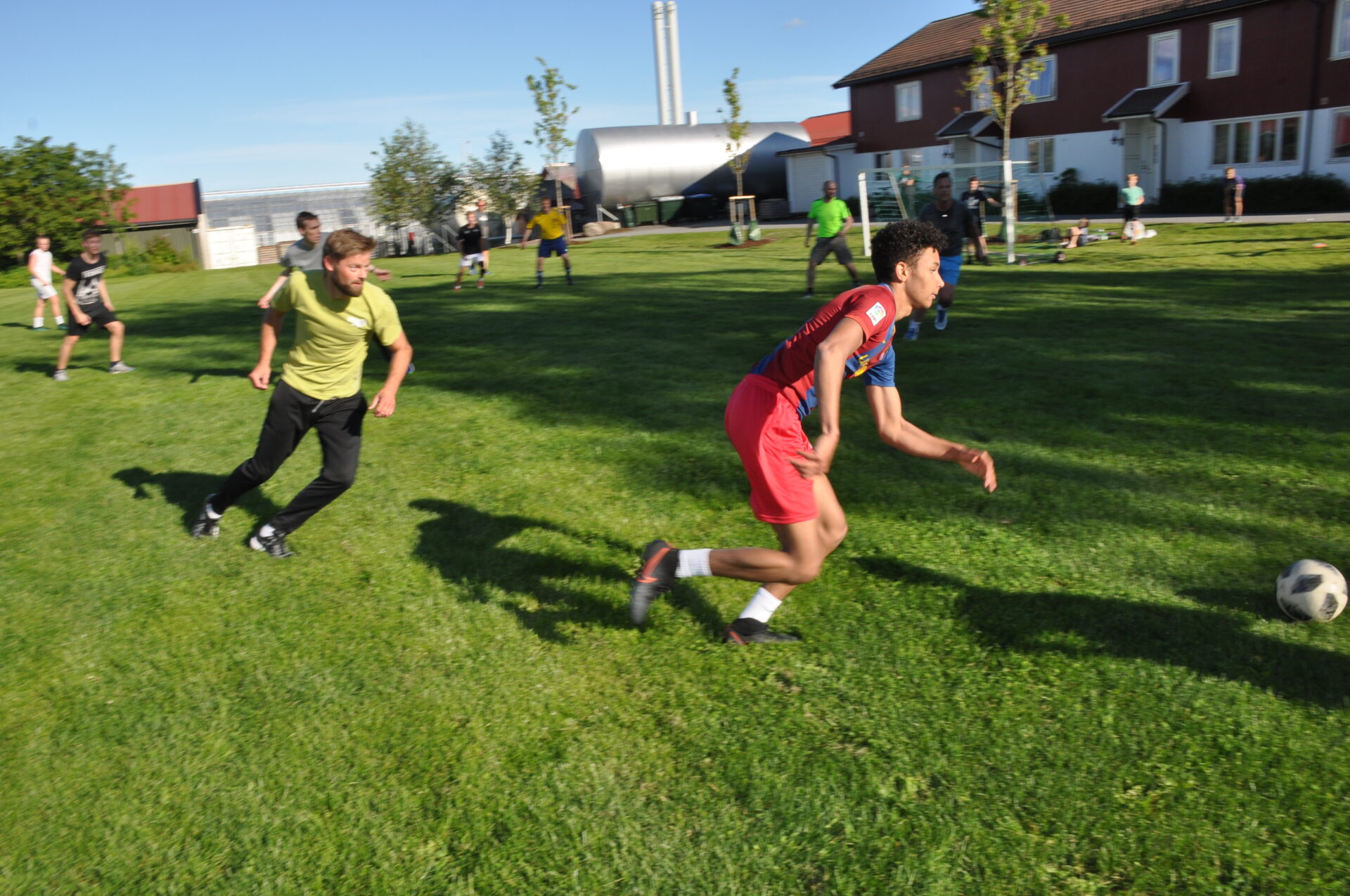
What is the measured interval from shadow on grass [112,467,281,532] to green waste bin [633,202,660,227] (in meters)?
39.9

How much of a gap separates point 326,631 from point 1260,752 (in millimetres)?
4212

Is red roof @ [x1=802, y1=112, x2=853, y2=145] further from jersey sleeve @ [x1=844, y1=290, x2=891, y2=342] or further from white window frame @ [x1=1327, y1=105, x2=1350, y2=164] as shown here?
jersey sleeve @ [x1=844, y1=290, x2=891, y2=342]

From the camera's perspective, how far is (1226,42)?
103 ft

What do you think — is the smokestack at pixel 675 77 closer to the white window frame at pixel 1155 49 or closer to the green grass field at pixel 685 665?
the white window frame at pixel 1155 49

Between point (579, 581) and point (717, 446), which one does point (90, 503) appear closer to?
point (579, 581)

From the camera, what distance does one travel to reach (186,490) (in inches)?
289

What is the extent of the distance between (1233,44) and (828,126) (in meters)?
26.1

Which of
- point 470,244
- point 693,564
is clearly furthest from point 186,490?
point 470,244

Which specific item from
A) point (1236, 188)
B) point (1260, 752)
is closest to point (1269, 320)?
point (1260, 752)

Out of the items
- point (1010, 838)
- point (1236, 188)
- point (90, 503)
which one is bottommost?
point (1010, 838)

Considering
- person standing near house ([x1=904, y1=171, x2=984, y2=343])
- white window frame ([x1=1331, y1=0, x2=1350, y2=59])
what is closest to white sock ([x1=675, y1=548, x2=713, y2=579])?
person standing near house ([x1=904, y1=171, x2=984, y2=343])

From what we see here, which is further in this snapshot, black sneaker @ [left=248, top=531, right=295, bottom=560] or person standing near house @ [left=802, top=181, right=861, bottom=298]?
person standing near house @ [left=802, top=181, right=861, bottom=298]

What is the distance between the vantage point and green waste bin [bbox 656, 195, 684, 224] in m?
46.7

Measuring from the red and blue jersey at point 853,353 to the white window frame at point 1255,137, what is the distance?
32502mm
